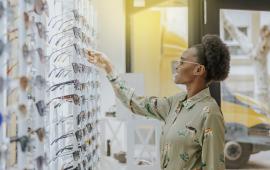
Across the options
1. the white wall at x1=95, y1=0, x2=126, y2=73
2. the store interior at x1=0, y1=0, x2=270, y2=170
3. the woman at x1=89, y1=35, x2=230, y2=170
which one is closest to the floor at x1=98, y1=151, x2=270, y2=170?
the store interior at x1=0, y1=0, x2=270, y2=170

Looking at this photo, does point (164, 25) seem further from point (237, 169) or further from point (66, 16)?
point (66, 16)

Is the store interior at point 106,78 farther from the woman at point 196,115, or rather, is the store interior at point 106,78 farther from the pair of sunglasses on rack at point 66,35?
the woman at point 196,115

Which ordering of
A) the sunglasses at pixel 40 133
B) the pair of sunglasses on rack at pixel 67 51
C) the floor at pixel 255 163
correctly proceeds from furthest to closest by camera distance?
the floor at pixel 255 163
the pair of sunglasses on rack at pixel 67 51
the sunglasses at pixel 40 133

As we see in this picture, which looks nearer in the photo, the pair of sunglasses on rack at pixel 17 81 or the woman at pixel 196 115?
the pair of sunglasses on rack at pixel 17 81

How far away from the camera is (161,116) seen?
6.47ft

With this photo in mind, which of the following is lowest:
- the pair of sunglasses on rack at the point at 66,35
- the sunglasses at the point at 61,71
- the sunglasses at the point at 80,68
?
the sunglasses at the point at 61,71

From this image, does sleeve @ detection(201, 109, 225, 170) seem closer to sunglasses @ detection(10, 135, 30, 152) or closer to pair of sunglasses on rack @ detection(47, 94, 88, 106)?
pair of sunglasses on rack @ detection(47, 94, 88, 106)

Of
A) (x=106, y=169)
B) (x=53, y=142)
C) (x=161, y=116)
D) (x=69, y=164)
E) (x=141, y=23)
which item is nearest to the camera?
(x=53, y=142)

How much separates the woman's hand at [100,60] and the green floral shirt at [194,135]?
1.39 feet

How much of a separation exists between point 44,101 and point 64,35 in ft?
1.77

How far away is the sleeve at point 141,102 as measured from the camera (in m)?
1.97

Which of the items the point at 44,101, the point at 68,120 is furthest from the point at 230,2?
the point at 44,101

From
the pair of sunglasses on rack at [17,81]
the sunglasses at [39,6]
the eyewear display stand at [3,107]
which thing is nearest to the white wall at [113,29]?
the sunglasses at [39,6]

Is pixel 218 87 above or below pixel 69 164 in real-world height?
above
